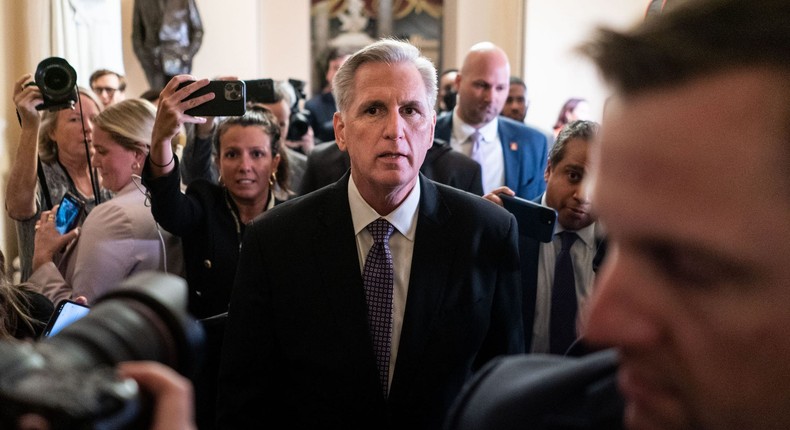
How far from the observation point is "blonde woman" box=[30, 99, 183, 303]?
2723 millimetres

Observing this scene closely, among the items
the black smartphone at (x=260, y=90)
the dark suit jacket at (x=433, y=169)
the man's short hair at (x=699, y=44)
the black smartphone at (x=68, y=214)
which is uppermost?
the man's short hair at (x=699, y=44)

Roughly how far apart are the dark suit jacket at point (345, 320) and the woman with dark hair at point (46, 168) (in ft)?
5.44

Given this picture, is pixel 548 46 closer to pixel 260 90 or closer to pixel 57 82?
pixel 260 90

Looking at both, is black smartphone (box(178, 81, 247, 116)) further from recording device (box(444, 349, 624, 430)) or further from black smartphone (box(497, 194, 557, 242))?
recording device (box(444, 349, 624, 430))

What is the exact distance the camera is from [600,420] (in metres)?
0.83

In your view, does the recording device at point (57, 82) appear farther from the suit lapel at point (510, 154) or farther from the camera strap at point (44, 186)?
the suit lapel at point (510, 154)

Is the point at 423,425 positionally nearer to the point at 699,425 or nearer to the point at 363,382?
the point at 363,382

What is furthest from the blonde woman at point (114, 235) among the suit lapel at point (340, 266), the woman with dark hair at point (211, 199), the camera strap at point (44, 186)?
the suit lapel at point (340, 266)

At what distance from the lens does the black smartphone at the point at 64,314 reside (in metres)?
2.06

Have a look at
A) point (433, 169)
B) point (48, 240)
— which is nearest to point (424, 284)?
point (433, 169)

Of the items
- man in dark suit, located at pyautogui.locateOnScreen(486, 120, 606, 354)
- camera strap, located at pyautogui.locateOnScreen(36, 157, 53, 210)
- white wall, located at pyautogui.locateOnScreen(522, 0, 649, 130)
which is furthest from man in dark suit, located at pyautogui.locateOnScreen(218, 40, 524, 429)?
white wall, located at pyautogui.locateOnScreen(522, 0, 649, 130)

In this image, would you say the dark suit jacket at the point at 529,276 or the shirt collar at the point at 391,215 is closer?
the shirt collar at the point at 391,215

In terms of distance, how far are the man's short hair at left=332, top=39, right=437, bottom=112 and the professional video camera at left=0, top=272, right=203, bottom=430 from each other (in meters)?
1.39

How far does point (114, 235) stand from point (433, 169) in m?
1.19
